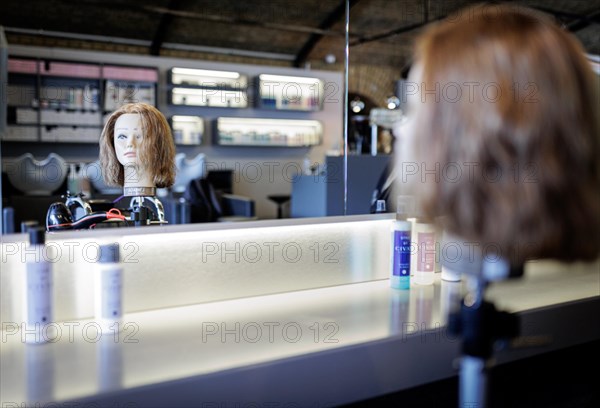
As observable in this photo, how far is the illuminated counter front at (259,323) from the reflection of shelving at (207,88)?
3.13 metres

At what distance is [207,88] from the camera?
662 cm

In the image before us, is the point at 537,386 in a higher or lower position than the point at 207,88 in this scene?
lower

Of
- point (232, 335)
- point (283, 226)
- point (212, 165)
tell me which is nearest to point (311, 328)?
point (232, 335)

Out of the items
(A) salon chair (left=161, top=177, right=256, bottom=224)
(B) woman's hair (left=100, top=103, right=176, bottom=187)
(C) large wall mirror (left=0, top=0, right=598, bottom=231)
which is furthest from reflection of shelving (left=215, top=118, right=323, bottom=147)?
(B) woman's hair (left=100, top=103, right=176, bottom=187)

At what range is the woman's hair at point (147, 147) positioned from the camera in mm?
1749

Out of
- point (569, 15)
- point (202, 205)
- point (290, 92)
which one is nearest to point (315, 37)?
point (290, 92)

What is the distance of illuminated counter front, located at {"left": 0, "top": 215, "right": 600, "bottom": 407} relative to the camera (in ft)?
3.39

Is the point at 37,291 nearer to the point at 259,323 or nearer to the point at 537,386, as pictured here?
the point at 259,323

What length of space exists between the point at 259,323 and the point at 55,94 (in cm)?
361

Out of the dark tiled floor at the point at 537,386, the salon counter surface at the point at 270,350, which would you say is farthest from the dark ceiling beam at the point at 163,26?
the dark tiled floor at the point at 537,386

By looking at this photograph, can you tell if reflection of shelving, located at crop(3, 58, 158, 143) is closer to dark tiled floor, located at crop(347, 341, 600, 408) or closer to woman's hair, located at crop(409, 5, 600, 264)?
dark tiled floor, located at crop(347, 341, 600, 408)

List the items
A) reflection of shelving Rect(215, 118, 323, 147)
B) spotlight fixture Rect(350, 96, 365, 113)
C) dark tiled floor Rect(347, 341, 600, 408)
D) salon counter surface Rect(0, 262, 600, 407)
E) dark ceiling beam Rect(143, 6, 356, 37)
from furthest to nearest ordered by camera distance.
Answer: dark ceiling beam Rect(143, 6, 356, 37), reflection of shelving Rect(215, 118, 323, 147), spotlight fixture Rect(350, 96, 365, 113), dark tiled floor Rect(347, 341, 600, 408), salon counter surface Rect(0, 262, 600, 407)

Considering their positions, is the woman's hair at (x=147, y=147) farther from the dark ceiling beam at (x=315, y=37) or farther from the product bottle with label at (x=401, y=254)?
the dark ceiling beam at (x=315, y=37)

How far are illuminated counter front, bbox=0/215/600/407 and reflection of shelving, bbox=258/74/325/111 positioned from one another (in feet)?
20.3
